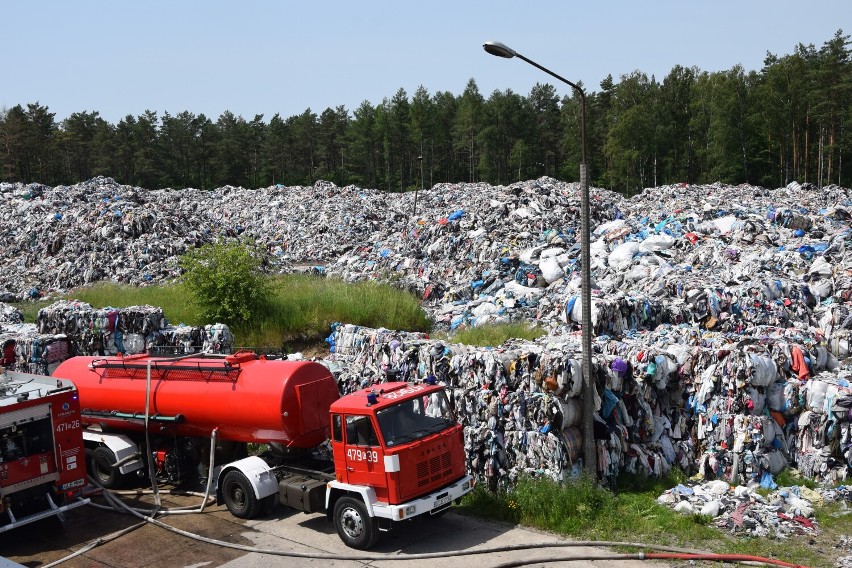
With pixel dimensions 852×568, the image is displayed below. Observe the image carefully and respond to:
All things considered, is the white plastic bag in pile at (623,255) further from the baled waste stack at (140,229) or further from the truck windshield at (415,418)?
the baled waste stack at (140,229)

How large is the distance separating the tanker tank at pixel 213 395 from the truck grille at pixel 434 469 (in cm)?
222

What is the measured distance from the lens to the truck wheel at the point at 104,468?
1325 cm

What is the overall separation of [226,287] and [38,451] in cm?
1087

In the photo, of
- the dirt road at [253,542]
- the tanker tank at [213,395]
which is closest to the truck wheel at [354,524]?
→ the dirt road at [253,542]

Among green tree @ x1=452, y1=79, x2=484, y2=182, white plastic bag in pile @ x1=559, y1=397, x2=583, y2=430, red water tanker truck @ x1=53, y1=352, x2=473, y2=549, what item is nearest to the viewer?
red water tanker truck @ x1=53, y1=352, x2=473, y2=549

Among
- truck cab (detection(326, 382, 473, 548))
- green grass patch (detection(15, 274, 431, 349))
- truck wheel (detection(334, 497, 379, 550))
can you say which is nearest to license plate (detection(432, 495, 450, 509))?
truck cab (detection(326, 382, 473, 548))

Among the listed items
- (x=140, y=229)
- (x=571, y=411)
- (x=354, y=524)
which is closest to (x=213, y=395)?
(x=354, y=524)

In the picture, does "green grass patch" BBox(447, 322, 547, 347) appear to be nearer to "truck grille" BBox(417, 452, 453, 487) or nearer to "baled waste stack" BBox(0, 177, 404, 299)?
"truck grille" BBox(417, 452, 453, 487)

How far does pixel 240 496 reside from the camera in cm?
1184

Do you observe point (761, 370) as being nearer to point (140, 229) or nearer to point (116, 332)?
point (116, 332)

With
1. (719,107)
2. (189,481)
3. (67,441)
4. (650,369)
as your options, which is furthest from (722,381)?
(719,107)

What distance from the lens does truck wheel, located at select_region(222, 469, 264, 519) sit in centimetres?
1154

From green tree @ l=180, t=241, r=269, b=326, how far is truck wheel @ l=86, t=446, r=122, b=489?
832 centimetres

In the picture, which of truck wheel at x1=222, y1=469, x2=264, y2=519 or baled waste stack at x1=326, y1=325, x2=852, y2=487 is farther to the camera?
baled waste stack at x1=326, y1=325, x2=852, y2=487
